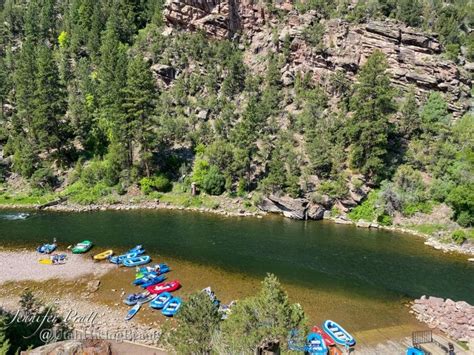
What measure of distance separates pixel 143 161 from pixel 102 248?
2601 cm

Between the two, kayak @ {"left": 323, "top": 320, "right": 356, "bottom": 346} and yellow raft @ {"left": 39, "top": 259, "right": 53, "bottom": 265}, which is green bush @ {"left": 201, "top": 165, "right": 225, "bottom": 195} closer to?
yellow raft @ {"left": 39, "top": 259, "right": 53, "bottom": 265}

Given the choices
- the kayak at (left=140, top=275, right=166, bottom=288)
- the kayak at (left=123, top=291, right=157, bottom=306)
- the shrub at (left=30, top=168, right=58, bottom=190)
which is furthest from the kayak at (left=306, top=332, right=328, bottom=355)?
the shrub at (left=30, top=168, right=58, bottom=190)

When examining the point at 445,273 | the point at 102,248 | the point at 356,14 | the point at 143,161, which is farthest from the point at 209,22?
the point at 445,273

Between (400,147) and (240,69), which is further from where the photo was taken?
(240,69)

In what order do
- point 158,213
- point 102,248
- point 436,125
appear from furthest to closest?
1. point 436,125
2. point 158,213
3. point 102,248

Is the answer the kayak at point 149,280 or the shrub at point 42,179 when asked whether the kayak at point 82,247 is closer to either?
the kayak at point 149,280

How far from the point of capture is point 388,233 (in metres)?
50.2

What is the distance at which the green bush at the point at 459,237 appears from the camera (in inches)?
1774

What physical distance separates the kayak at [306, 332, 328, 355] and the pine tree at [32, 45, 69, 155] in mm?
60992

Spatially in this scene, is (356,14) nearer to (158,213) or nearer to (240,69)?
(240,69)

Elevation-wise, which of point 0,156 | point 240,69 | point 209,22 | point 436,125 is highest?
point 209,22

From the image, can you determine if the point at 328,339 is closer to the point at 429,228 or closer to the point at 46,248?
the point at 429,228

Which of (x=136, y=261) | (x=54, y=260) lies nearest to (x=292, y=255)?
(x=136, y=261)

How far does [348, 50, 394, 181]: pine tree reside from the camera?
2256 inches
